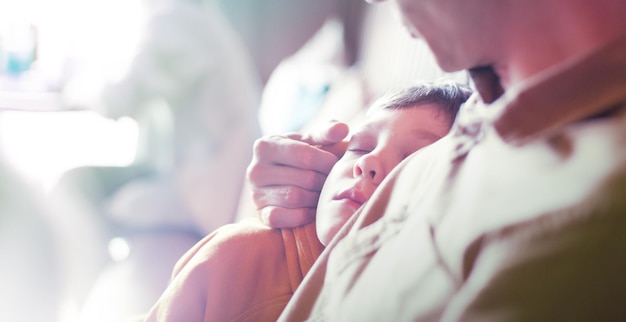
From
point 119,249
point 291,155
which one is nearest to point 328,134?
point 291,155

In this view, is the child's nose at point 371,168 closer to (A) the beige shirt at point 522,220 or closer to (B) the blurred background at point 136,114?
(A) the beige shirt at point 522,220

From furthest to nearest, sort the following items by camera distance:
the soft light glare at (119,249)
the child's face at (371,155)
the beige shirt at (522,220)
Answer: the soft light glare at (119,249), the child's face at (371,155), the beige shirt at (522,220)

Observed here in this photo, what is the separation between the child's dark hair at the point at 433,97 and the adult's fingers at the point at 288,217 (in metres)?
0.12

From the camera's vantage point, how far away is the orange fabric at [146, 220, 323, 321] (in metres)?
0.53

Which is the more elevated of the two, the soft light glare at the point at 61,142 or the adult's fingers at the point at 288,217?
the soft light glare at the point at 61,142

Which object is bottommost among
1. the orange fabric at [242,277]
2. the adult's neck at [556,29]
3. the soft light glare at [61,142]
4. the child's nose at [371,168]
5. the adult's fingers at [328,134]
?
the orange fabric at [242,277]

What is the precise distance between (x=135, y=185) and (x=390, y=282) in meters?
0.65

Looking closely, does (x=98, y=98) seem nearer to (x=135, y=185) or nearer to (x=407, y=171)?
(x=135, y=185)

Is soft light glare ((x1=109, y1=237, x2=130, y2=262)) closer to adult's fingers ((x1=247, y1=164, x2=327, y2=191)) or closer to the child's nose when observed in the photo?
adult's fingers ((x1=247, y1=164, x2=327, y2=191))

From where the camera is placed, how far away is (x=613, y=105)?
1.08 feet

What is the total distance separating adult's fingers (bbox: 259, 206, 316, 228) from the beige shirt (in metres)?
0.15

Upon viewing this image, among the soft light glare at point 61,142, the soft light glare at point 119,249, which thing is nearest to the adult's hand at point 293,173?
the soft light glare at point 119,249

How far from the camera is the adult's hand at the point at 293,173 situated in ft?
1.89

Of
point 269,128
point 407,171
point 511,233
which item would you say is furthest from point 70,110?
point 511,233
